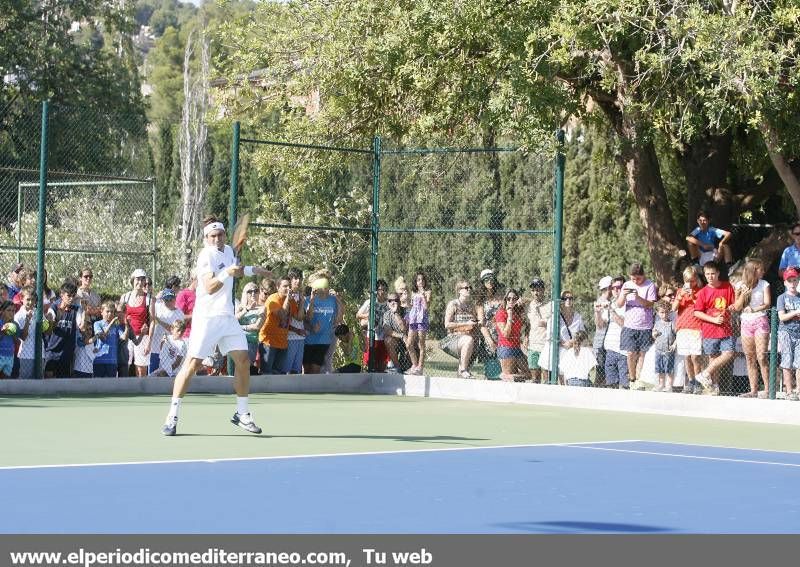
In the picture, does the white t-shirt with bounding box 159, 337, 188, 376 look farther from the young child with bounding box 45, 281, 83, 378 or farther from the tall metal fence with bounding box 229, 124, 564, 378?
the tall metal fence with bounding box 229, 124, 564, 378

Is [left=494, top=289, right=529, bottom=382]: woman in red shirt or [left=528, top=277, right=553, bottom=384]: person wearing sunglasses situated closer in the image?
[left=528, top=277, right=553, bottom=384]: person wearing sunglasses

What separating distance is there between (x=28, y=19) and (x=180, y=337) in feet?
86.2

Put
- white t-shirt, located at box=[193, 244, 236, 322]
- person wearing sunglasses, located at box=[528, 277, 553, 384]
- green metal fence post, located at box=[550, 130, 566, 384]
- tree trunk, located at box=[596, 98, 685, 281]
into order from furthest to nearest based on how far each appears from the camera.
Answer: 1. tree trunk, located at box=[596, 98, 685, 281]
2. person wearing sunglasses, located at box=[528, 277, 553, 384]
3. green metal fence post, located at box=[550, 130, 566, 384]
4. white t-shirt, located at box=[193, 244, 236, 322]

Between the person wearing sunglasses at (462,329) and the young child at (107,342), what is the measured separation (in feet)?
15.8

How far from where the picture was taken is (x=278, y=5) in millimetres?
24766

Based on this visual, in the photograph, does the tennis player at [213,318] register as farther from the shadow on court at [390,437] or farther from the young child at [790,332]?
the young child at [790,332]

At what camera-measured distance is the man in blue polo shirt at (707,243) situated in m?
20.6

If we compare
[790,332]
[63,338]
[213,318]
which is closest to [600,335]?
[790,332]

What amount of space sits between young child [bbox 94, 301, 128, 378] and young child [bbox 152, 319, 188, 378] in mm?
636

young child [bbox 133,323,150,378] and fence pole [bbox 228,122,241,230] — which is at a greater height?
fence pole [bbox 228,122,241,230]

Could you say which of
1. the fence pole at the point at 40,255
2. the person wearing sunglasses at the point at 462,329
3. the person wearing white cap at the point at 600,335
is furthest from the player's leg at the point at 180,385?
the person wearing sunglasses at the point at 462,329

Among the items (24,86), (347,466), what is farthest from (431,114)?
(24,86)

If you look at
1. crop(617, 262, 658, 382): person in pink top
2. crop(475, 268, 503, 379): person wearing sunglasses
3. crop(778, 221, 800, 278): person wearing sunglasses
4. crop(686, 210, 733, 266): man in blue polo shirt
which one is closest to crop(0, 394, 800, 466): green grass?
crop(617, 262, 658, 382): person in pink top

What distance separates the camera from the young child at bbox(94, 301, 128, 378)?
18.7 meters
